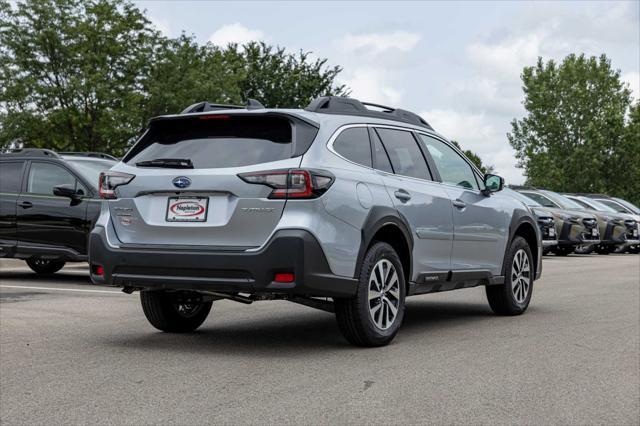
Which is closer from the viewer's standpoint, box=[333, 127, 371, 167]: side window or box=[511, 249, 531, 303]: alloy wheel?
box=[333, 127, 371, 167]: side window

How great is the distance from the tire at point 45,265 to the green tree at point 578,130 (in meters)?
66.6

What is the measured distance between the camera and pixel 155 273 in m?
7.03

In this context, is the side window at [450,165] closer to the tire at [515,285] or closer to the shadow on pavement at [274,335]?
the tire at [515,285]

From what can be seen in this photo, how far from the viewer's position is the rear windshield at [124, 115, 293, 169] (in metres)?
7.00

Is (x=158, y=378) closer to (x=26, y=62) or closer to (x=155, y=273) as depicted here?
(x=155, y=273)

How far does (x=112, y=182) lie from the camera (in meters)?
7.44

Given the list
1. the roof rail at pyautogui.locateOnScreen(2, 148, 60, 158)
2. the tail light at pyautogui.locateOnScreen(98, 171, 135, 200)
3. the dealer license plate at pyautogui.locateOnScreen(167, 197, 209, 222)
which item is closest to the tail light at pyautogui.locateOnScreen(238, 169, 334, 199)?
the dealer license plate at pyautogui.locateOnScreen(167, 197, 209, 222)

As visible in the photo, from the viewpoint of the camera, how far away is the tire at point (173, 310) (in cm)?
810

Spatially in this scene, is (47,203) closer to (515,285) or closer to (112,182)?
(112,182)

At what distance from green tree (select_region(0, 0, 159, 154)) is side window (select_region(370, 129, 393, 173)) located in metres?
29.3

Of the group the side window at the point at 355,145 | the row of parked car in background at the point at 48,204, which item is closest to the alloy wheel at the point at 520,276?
the side window at the point at 355,145

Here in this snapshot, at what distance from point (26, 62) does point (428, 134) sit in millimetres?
30027

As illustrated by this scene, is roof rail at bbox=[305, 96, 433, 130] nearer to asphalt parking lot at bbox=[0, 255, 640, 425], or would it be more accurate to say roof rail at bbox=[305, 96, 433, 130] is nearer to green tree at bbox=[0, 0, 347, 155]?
asphalt parking lot at bbox=[0, 255, 640, 425]

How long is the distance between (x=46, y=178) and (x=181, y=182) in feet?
23.8
